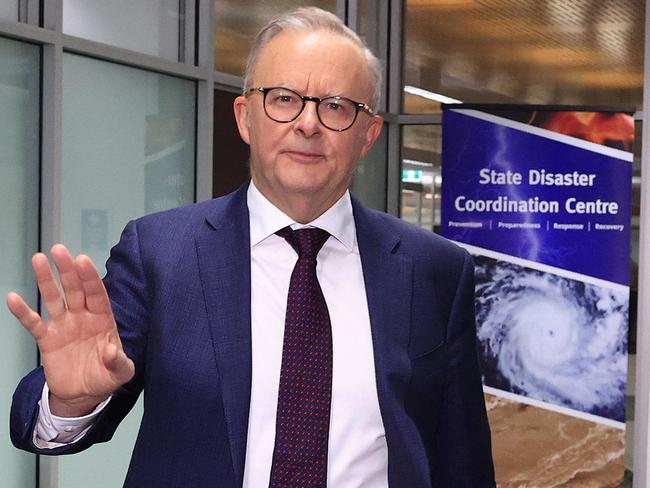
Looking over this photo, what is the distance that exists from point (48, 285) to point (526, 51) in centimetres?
597

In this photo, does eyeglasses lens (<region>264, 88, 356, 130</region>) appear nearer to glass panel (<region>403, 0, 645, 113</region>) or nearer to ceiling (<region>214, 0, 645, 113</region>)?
ceiling (<region>214, 0, 645, 113</region>)

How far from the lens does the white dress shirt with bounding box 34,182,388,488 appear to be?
1465mm

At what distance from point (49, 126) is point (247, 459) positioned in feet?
8.70

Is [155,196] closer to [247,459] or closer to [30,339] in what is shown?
[30,339]

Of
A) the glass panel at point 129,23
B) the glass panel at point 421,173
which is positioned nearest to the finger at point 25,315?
the glass panel at point 129,23

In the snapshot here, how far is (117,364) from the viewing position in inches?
50.8

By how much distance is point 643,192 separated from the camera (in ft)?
20.9

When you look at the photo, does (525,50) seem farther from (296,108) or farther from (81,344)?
(81,344)

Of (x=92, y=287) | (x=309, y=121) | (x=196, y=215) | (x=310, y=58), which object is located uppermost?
(x=310, y=58)

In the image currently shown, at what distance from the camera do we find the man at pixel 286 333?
4.66ft

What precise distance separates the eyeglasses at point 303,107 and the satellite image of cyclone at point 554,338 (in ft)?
14.1

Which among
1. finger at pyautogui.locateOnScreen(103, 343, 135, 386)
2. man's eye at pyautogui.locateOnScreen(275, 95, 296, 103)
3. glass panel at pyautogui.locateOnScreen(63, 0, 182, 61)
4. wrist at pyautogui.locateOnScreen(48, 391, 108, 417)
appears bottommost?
wrist at pyautogui.locateOnScreen(48, 391, 108, 417)

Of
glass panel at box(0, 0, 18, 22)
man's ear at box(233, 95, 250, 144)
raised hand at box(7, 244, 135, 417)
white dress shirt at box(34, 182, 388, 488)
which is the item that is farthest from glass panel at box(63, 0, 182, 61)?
raised hand at box(7, 244, 135, 417)

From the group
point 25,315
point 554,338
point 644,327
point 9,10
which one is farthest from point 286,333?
point 644,327
